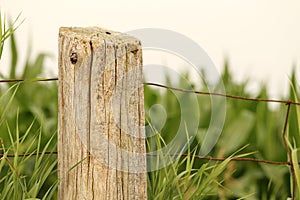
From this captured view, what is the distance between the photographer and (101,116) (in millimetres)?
1516

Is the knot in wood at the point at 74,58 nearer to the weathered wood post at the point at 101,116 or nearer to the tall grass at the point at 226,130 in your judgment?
the weathered wood post at the point at 101,116

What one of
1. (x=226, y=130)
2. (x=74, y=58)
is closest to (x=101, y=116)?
(x=74, y=58)

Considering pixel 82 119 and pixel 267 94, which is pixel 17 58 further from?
pixel 82 119

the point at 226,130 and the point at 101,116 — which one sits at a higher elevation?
the point at 101,116

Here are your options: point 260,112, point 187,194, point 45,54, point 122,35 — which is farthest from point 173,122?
point 122,35

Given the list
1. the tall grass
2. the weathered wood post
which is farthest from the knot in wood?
the tall grass

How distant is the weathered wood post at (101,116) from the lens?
1.52 meters

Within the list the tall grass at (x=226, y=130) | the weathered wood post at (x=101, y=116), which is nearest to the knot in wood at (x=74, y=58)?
the weathered wood post at (x=101, y=116)

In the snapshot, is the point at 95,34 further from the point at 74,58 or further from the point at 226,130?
the point at 226,130

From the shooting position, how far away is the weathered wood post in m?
1.52

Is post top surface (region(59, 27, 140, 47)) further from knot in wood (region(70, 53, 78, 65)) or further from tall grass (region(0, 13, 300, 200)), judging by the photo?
tall grass (region(0, 13, 300, 200))

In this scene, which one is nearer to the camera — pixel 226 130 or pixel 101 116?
pixel 101 116

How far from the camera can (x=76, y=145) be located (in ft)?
5.06

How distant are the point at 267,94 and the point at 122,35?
2421mm
